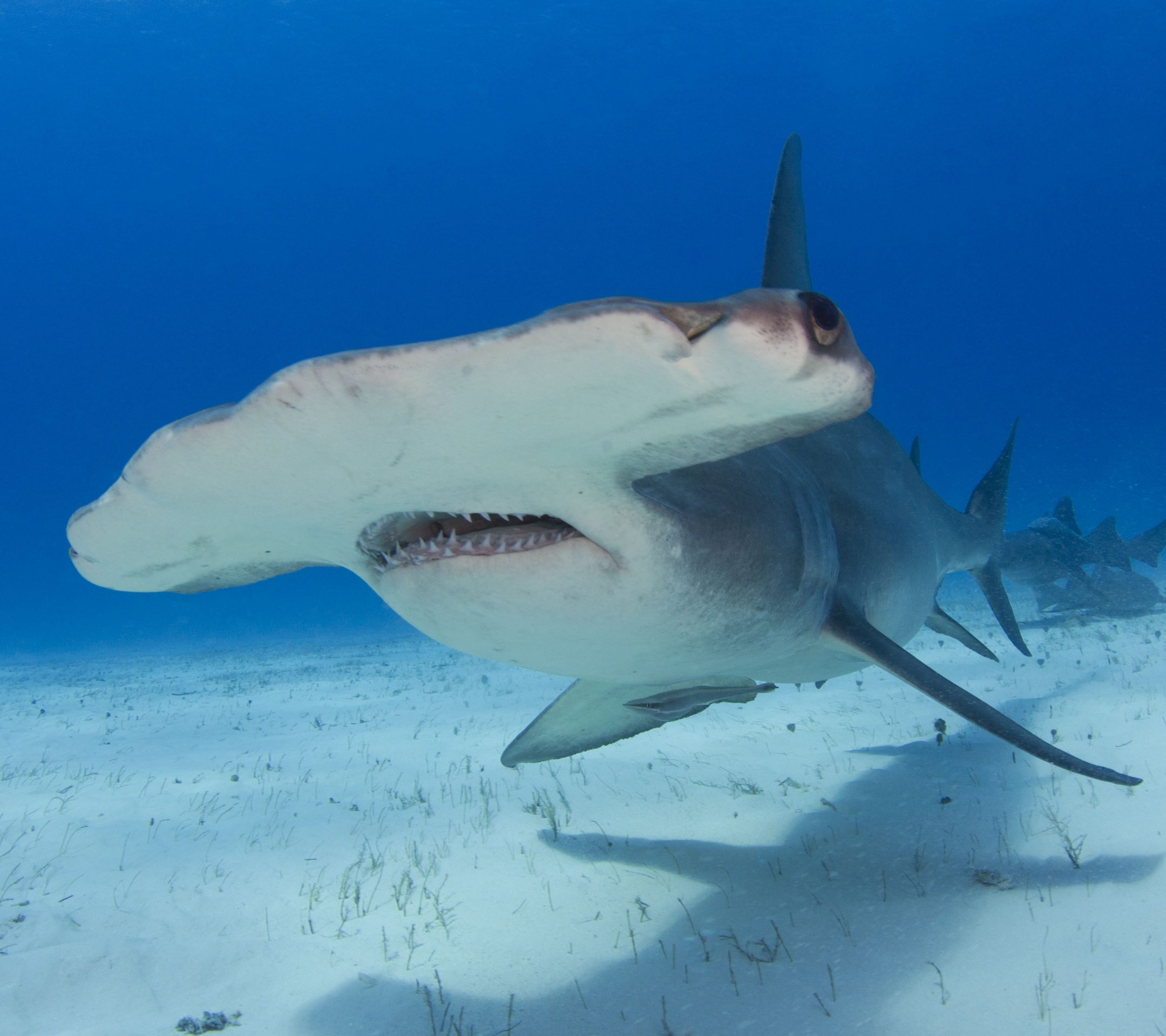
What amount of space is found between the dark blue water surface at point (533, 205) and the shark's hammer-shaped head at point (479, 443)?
149 feet

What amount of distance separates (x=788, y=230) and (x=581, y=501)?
155 inches

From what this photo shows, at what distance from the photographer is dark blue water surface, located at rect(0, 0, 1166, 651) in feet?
233

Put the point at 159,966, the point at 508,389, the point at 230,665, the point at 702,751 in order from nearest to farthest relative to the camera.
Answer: the point at 508,389
the point at 159,966
the point at 702,751
the point at 230,665

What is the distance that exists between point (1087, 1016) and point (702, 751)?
4051 mm

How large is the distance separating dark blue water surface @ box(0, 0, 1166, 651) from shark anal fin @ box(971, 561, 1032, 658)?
43.1 metres

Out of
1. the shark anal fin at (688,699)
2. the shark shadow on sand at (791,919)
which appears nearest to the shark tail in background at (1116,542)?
the shark shadow on sand at (791,919)

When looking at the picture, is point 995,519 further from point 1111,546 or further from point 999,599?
point 1111,546

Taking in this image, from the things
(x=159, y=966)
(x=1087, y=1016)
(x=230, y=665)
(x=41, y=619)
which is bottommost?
(x=1087, y=1016)

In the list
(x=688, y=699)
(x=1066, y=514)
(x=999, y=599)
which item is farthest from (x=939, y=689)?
(x=1066, y=514)

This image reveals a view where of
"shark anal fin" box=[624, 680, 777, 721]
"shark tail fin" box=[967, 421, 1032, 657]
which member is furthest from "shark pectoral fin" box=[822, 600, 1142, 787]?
"shark tail fin" box=[967, 421, 1032, 657]

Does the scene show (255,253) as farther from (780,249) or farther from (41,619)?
(780,249)

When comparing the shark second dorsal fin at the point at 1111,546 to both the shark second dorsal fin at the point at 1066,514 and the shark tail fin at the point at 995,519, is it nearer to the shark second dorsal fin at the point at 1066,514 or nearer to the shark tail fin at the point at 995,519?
the shark second dorsal fin at the point at 1066,514

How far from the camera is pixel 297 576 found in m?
109

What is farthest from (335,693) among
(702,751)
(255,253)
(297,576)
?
(255,253)
